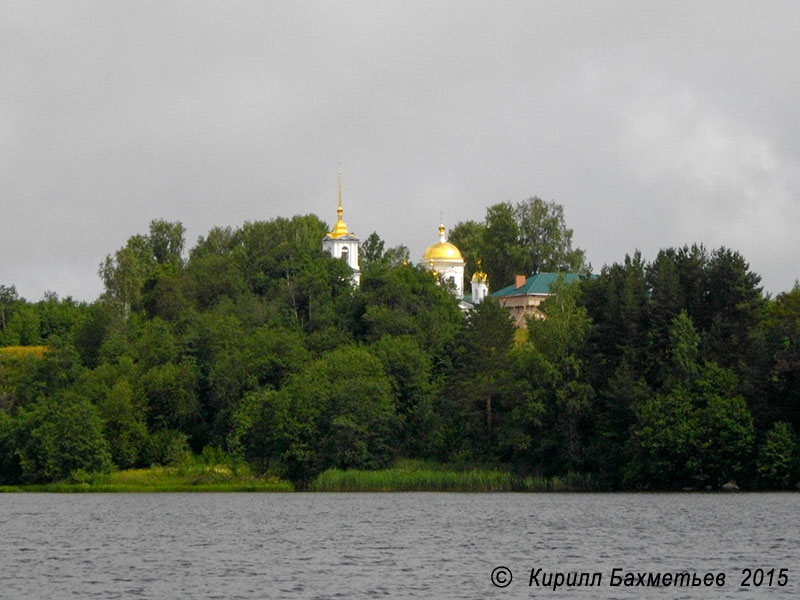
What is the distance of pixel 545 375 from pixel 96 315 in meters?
50.1

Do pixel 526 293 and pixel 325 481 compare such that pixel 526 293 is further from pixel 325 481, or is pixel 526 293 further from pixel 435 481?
pixel 435 481

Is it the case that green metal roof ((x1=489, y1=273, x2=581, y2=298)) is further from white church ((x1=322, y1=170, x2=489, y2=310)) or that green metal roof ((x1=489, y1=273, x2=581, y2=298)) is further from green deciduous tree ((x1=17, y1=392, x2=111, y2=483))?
green deciduous tree ((x1=17, y1=392, x2=111, y2=483))

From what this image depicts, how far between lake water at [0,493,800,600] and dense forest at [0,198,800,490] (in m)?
5.84

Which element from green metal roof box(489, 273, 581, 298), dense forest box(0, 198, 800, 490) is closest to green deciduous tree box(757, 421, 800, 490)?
dense forest box(0, 198, 800, 490)

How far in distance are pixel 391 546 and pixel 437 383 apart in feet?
154

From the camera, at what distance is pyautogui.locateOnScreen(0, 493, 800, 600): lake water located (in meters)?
32.0

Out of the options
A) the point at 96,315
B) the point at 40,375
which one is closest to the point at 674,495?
the point at 40,375

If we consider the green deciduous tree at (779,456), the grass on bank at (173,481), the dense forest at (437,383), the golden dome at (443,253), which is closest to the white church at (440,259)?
the golden dome at (443,253)

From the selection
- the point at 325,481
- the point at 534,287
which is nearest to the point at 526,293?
the point at 534,287

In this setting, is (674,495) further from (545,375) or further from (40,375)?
(40,375)

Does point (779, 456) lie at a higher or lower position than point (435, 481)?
higher

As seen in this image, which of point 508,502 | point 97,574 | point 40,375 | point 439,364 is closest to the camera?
point 97,574

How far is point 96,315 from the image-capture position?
11219 centimetres

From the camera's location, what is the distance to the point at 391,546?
41.8m
